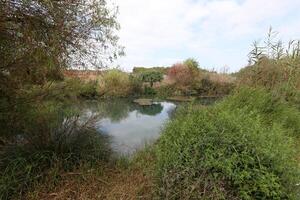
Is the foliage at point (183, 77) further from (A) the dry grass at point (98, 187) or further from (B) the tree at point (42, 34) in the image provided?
(A) the dry grass at point (98, 187)

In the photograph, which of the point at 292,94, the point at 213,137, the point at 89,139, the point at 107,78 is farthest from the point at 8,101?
the point at 107,78

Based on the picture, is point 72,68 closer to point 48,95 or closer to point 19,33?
point 48,95

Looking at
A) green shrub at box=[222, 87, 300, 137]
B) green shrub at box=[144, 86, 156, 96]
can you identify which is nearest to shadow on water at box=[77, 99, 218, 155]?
green shrub at box=[222, 87, 300, 137]

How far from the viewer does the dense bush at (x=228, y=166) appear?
265 cm

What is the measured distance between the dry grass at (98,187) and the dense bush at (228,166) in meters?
0.51

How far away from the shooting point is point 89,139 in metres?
4.50

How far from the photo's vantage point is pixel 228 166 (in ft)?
8.76

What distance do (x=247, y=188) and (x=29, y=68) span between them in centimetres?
391

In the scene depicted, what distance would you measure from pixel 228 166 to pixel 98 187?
1803mm

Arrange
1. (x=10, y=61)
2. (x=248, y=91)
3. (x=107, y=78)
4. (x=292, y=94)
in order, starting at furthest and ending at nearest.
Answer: (x=107, y=78) < (x=292, y=94) < (x=248, y=91) < (x=10, y=61)

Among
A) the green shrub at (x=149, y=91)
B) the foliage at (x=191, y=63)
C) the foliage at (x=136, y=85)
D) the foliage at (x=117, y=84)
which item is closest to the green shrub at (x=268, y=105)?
the foliage at (x=117, y=84)

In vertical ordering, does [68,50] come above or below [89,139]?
above

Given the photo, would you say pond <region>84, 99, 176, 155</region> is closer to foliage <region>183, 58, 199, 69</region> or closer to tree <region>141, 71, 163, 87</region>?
tree <region>141, 71, 163, 87</region>

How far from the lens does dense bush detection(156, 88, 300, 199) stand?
104 inches
